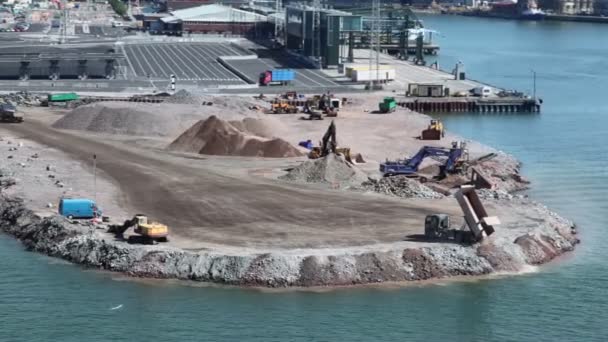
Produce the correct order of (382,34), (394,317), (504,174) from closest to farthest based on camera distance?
(394,317) → (504,174) → (382,34)

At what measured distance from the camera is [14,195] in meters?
49.8

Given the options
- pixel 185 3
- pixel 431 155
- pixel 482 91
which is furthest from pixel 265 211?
pixel 185 3

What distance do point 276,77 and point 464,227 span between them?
170 feet

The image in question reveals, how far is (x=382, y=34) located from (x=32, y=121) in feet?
204

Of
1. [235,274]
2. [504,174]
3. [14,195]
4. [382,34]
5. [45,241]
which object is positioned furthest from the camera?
[382,34]

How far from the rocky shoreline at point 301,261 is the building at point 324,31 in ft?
207

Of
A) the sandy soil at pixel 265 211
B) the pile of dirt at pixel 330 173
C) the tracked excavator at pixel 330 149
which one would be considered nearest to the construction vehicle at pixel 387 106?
the sandy soil at pixel 265 211

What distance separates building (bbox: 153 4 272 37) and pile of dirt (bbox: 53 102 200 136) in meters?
73.7

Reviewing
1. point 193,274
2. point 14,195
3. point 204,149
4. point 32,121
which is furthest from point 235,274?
point 32,121

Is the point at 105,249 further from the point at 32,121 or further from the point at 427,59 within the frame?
the point at 427,59

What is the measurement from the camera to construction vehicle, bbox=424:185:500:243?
42438 mm

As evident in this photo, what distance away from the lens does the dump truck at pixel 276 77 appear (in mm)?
93750

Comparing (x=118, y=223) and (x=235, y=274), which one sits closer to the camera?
(x=235, y=274)

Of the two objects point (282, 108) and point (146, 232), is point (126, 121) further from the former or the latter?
point (146, 232)
